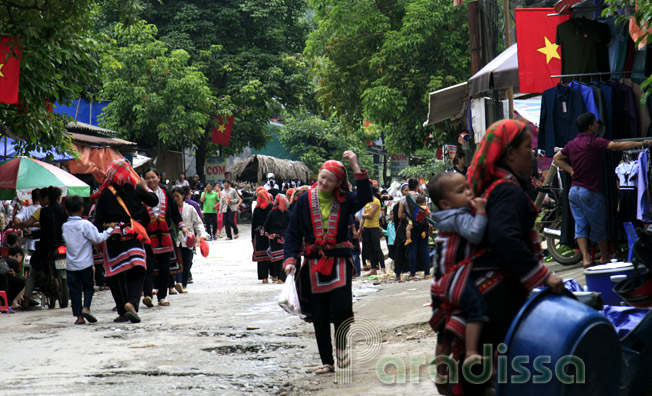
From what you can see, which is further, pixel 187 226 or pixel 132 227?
pixel 187 226

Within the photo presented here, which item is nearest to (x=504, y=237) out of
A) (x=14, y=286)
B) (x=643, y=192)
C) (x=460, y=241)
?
(x=460, y=241)

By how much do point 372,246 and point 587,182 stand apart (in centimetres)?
773

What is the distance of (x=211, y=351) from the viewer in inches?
335

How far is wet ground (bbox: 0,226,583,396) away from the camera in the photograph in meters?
6.73

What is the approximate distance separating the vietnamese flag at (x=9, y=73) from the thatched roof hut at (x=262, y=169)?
104 ft

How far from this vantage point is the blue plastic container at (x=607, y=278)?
596cm

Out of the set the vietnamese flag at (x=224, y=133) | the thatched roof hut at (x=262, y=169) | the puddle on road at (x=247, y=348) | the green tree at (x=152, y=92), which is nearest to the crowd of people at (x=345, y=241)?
the puddle on road at (x=247, y=348)

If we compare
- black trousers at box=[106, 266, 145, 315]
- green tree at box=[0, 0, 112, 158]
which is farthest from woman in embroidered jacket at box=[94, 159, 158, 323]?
green tree at box=[0, 0, 112, 158]

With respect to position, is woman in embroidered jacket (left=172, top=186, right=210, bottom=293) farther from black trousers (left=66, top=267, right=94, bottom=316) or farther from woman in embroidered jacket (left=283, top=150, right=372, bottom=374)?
woman in embroidered jacket (left=283, top=150, right=372, bottom=374)

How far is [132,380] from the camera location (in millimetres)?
7023

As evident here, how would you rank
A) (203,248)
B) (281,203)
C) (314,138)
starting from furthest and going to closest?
(314,138), (281,203), (203,248)

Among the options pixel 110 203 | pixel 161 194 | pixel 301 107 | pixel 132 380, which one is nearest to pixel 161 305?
pixel 161 194

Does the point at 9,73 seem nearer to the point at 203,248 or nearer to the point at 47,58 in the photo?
the point at 47,58

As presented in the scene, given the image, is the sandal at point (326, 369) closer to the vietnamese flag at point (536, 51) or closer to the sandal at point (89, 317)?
the sandal at point (89, 317)
